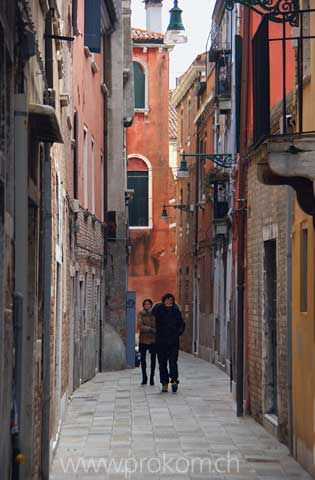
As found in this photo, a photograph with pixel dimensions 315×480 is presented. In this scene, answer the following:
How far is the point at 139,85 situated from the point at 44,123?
38015mm

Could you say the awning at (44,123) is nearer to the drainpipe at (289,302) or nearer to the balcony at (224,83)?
the drainpipe at (289,302)

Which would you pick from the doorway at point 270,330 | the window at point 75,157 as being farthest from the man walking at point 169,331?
the doorway at point 270,330

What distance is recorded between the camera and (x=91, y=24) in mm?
24672

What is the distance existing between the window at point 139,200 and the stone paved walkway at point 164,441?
85.7 ft

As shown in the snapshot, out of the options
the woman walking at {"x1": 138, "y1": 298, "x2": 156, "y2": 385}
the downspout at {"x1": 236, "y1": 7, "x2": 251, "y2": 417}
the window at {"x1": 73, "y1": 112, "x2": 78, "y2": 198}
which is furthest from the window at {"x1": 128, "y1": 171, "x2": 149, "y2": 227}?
the downspout at {"x1": 236, "y1": 7, "x2": 251, "y2": 417}

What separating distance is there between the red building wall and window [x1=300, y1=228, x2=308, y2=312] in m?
34.7

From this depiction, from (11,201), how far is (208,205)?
2734 cm

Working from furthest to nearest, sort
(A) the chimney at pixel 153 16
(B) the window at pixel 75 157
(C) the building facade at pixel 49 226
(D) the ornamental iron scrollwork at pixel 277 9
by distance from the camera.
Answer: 1. (A) the chimney at pixel 153 16
2. (B) the window at pixel 75 157
3. (D) the ornamental iron scrollwork at pixel 277 9
4. (C) the building facade at pixel 49 226

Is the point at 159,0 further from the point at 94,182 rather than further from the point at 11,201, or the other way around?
the point at 11,201

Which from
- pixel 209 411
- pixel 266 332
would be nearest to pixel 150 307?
pixel 209 411

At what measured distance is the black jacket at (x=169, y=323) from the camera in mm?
21688

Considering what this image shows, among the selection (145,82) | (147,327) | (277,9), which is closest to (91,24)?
(147,327)

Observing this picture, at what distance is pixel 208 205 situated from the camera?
1403 inches

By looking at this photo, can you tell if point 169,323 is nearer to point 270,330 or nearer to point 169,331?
point 169,331
